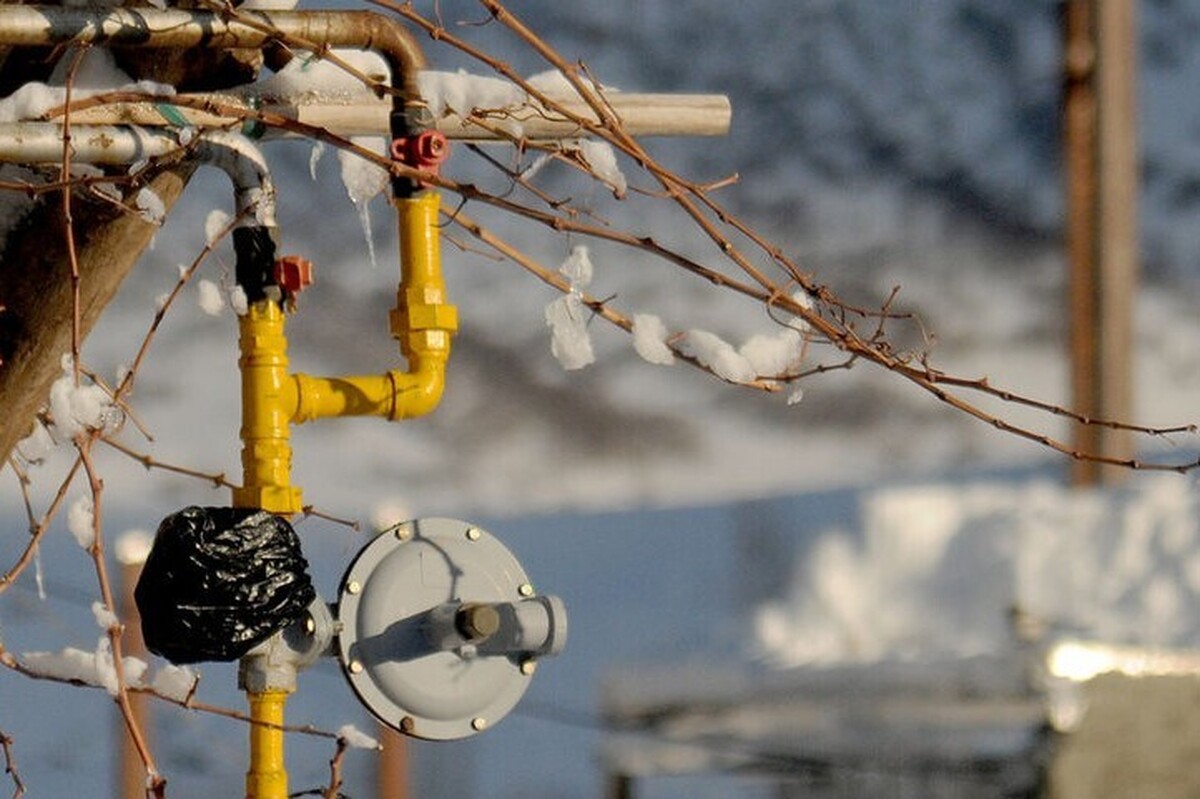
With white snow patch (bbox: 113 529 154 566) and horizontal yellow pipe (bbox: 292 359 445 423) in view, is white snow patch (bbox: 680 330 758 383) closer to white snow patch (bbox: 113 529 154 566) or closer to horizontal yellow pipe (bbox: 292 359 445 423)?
horizontal yellow pipe (bbox: 292 359 445 423)

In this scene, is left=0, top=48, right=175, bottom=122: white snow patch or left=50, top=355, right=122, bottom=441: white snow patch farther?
left=0, top=48, right=175, bottom=122: white snow patch

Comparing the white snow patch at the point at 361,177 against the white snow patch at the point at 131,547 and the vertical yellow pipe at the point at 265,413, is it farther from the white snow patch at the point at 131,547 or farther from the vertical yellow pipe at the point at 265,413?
the white snow patch at the point at 131,547

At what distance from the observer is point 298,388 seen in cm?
354

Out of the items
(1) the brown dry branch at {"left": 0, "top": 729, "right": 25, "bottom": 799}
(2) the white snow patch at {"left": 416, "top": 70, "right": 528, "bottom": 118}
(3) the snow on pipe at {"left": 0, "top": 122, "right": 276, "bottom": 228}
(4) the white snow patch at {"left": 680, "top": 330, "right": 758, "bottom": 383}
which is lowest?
(1) the brown dry branch at {"left": 0, "top": 729, "right": 25, "bottom": 799}

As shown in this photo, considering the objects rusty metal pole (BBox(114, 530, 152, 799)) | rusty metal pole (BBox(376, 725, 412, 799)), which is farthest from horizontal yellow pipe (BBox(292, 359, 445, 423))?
rusty metal pole (BBox(376, 725, 412, 799))

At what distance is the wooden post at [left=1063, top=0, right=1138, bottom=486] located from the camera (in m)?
9.13

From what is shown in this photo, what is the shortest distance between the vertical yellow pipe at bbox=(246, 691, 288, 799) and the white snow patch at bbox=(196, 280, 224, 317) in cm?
72

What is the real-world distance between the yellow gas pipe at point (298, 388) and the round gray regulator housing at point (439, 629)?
0.16 meters

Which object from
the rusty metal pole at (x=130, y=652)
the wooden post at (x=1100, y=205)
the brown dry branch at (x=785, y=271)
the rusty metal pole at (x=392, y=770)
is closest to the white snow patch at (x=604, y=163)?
the brown dry branch at (x=785, y=271)

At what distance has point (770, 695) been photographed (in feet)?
27.7

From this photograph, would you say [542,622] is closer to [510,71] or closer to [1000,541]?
[510,71]

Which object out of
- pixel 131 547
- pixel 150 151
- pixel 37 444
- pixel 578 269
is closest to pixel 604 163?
pixel 578 269

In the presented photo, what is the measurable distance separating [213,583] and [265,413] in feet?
1.22

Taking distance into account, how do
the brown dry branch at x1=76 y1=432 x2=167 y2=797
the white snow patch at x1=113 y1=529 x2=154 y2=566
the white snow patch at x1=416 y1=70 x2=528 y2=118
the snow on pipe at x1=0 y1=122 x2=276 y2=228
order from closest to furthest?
the brown dry branch at x1=76 y1=432 x2=167 y2=797
the snow on pipe at x1=0 y1=122 x2=276 y2=228
the white snow patch at x1=416 y1=70 x2=528 y2=118
the white snow patch at x1=113 y1=529 x2=154 y2=566
